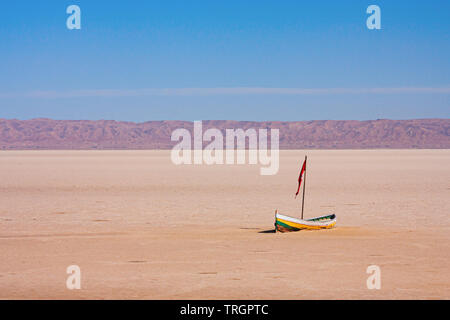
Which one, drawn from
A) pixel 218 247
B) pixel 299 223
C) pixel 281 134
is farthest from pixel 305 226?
pixel 281 134

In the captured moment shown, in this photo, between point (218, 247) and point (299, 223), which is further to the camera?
point (299, 223)

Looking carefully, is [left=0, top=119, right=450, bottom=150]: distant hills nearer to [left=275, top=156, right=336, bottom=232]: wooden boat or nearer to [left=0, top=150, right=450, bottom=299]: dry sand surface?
[left=0, top=150, right=450, bottom=299]: dry sand surface

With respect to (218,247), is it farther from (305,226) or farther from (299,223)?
(305,226)

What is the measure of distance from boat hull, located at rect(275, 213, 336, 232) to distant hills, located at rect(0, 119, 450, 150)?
478 ft

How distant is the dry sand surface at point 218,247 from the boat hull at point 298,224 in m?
0.22

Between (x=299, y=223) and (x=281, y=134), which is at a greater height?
(x=281, y=134)

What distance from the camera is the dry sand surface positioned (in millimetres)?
9031

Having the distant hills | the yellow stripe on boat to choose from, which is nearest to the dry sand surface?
the yellow stripe on boat

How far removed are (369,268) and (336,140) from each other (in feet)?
533

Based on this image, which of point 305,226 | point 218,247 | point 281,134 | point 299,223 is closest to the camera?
point 218,247

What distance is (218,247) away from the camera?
1233 cm

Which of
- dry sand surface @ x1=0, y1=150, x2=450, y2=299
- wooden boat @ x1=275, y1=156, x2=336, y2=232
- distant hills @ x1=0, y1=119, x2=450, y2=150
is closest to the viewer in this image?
dry sand surface @ x1=0, y1=150, x2=450, y2=299

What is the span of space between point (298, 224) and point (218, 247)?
2433 mm

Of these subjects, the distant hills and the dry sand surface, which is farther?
the distant hills
